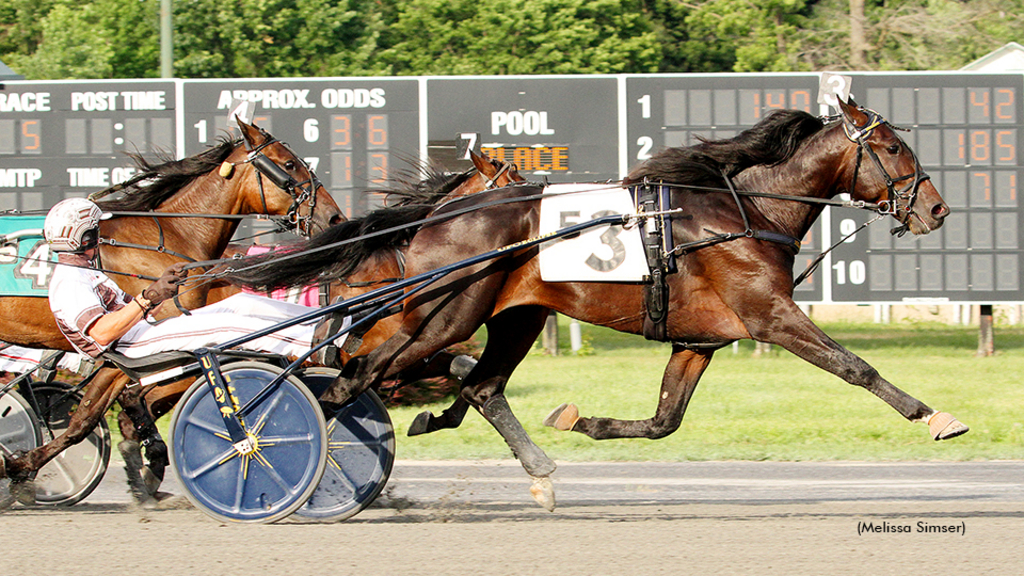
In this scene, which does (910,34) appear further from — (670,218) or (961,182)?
(670,218)

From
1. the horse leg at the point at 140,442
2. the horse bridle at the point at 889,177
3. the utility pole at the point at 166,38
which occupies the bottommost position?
the horse leg at the point at 140,442

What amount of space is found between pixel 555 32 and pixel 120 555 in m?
23.5

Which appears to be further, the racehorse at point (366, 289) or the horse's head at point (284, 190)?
the horse's head at point (284, 190)

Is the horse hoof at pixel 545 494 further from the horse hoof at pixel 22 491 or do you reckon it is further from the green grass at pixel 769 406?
the green grass at pixel 769 406

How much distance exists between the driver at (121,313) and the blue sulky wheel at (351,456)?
31 centimetres

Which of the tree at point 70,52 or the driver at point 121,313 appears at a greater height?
the tree at point 70,52

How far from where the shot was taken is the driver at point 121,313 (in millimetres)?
5477

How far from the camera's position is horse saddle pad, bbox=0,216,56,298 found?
634 cm

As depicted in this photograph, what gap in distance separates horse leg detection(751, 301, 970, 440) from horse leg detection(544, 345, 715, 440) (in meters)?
0.58

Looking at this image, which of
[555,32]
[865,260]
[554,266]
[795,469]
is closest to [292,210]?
[554,266]

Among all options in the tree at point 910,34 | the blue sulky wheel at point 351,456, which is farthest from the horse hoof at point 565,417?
the tree at point 910,34

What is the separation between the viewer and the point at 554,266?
5891mm

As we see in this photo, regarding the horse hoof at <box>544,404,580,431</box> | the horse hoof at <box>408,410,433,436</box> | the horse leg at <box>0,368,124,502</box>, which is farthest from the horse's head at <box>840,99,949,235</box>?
the horse leg at <box>0,368,124,502</box>

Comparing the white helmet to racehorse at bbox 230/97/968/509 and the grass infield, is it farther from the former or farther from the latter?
the grass infield
